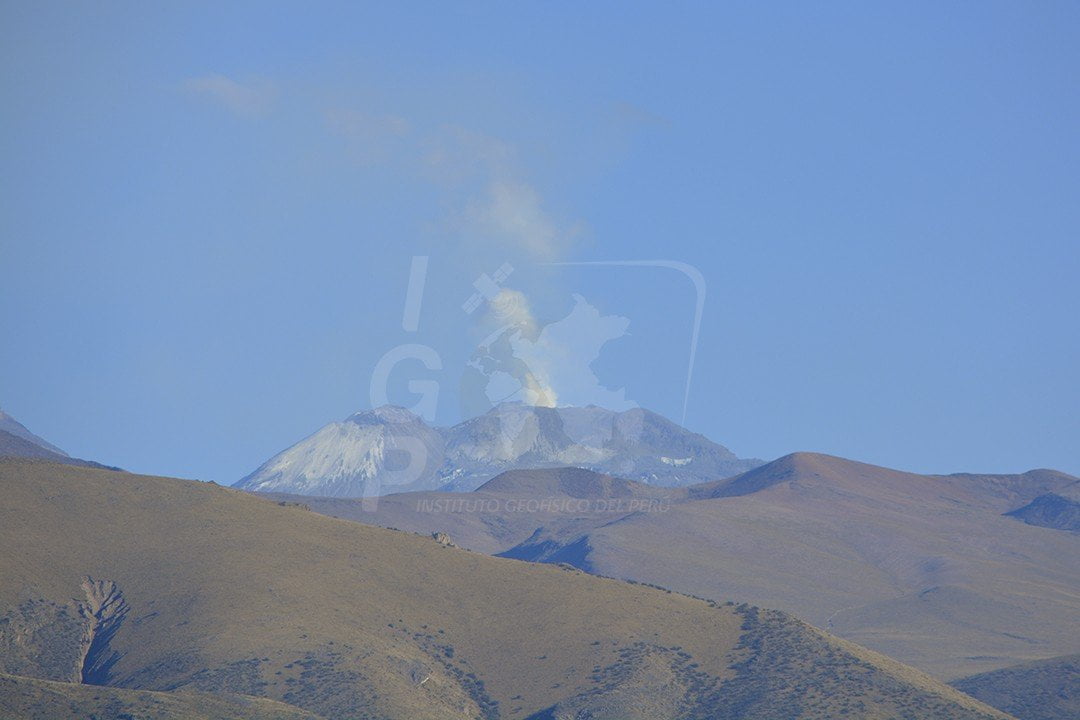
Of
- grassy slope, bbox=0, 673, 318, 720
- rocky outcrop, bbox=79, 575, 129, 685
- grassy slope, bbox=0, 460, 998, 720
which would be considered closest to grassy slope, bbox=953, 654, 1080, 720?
grassy slope, bbox=0, 460, 998, 720

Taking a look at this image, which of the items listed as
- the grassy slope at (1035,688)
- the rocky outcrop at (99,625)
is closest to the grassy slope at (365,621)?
the rocky outcrop at (99,625)

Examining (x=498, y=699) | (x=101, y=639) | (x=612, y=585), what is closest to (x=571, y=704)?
(x=498, y=699)

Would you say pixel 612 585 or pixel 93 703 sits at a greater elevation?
pixel 612 585

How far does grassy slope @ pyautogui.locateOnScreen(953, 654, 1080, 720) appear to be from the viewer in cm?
17900

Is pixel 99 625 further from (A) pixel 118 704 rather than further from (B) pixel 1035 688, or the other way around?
(B) pixel 1035 688

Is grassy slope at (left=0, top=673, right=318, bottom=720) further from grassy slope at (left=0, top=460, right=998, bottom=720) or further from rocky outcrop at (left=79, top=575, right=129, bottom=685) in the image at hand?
rocky outcrop at (left=79, top=575, right=129, bottom=685)

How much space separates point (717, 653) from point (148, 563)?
58.2 metres

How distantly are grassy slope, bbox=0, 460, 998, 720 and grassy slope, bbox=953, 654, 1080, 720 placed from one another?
856 inches

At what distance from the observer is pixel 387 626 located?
16288 centimetres

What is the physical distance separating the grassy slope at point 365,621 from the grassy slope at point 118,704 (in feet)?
28.2

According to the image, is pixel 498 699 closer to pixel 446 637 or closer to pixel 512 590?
pixel 446 637

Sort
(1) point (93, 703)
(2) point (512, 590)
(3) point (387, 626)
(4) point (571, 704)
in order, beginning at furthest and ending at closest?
(2) point (512, 590) → (3) point (387, 626) → (4) point (571, 704) → (1) point (93, 703)

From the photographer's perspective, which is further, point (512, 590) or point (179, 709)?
point (512, 590)

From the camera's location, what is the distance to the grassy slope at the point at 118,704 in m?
118
